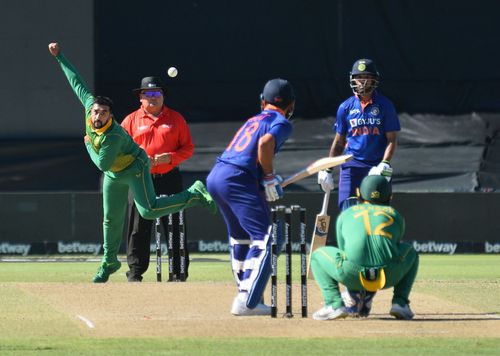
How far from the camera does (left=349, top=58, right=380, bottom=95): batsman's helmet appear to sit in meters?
12.1

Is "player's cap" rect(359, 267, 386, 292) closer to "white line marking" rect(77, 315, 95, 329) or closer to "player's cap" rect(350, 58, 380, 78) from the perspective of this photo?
"white line marking" rect(77, 315, 95, 329)

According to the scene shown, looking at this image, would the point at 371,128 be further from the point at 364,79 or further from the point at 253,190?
the point at 253,190

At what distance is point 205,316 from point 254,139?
138 cm

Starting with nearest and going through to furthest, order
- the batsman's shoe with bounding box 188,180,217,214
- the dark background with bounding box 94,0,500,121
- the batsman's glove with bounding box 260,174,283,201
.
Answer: the batsman's glove with bounding box 260,174,283,201
the batsman's shoe with bounding box 188,180,217,214
the dark background with bounding box 94,0,500,121

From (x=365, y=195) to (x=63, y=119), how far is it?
43.9ft

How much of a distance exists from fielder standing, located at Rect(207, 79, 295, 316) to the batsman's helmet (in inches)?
71.3

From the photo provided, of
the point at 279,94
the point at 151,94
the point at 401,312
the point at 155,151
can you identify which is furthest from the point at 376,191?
the point at 151,94

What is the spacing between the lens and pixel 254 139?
1027 cm

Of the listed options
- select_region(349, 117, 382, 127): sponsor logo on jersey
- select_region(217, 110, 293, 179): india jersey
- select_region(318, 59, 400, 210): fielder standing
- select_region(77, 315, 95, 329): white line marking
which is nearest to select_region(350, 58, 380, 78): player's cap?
select_region(318, 59, 400, 210): fielder standing

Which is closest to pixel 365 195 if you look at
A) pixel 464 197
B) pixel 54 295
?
pixel 54 295

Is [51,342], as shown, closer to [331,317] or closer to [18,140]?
[331,317]

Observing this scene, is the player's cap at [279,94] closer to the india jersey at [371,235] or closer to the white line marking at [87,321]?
the india jersey at [371,235]

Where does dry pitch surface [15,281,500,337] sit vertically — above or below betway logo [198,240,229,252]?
above

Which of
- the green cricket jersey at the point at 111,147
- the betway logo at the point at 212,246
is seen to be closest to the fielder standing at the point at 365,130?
the green cricket jersey at the point at 111,147
